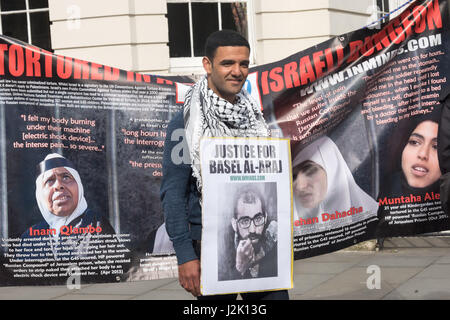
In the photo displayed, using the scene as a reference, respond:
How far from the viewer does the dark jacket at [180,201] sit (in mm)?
3840

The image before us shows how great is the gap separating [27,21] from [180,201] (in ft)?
22.4

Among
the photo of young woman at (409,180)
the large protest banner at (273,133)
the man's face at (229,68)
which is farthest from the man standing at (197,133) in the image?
the photo of young woman at (409,180)

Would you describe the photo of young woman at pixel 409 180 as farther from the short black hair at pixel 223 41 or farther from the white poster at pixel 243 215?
the short black hair at pixel 223 41

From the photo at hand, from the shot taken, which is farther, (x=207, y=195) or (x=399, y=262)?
(x=399, y=262)

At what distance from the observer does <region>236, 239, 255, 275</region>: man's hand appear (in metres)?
3.80

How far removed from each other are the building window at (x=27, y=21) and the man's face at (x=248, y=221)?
22.2ft

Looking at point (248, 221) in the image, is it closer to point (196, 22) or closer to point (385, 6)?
point (196, 22)

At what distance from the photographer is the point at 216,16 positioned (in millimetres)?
10102

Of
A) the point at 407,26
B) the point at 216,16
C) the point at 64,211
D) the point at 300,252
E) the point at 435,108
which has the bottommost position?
the point at 300,252

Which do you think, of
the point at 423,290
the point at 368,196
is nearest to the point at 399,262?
the point at 423,290

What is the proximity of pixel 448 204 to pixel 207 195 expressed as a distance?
154 cm

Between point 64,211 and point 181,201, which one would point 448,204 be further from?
point 64,211

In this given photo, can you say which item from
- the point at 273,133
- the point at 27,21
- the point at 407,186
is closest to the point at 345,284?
the point at 407,186

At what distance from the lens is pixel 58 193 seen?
508 cm
